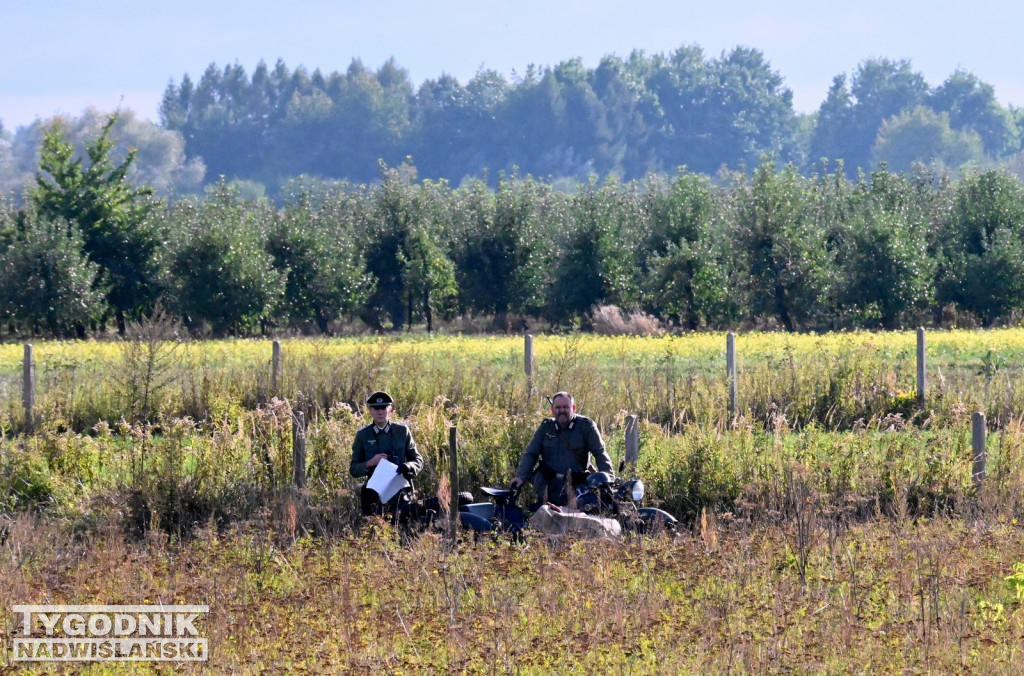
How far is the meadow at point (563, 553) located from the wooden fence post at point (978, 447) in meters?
0.10

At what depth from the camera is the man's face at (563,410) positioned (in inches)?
422

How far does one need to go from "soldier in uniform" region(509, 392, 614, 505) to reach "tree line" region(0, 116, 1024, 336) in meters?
33.5

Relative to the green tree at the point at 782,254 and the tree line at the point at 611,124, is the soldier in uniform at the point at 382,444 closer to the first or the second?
the green tree at the point at 782,254

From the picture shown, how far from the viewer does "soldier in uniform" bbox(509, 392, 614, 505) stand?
10.7 metres

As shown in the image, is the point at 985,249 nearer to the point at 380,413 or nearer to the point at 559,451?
the point at 559,451

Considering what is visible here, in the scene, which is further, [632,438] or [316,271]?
[316,271]

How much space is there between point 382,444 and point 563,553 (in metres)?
2.36

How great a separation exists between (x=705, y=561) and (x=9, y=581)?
4.58 m

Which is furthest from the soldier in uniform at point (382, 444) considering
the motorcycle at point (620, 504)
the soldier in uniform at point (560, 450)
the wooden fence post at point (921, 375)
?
the wooden fence post at point (921, 375)

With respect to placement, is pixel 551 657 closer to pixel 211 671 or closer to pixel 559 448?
pixel 211 671

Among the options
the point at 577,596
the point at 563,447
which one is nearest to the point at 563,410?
the point at 563,447

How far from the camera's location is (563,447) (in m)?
10.8

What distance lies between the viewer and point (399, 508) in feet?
34.1

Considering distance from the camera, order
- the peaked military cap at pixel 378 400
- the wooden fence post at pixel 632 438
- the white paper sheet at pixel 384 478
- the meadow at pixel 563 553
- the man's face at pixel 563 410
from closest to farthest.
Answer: the meadow at pixel 563 553 < the white paper sheet at pixel 384 478 < the peaked military cap at pixel 378 400 < the man's face at pixel 563 410 < the wooden fence post at pixel 632 438
